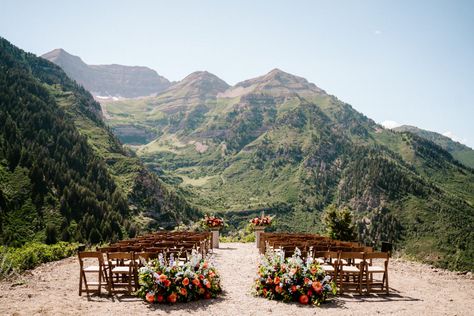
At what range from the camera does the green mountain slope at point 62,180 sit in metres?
55.9

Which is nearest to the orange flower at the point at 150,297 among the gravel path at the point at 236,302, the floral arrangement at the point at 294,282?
the gravel path at the point at 236,302

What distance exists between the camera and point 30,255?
15.6m

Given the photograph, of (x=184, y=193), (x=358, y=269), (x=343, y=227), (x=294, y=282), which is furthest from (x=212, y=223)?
(x=184, y=193)

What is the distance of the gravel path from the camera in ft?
29.2

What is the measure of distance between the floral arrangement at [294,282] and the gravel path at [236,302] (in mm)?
306

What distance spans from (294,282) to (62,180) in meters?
72.8

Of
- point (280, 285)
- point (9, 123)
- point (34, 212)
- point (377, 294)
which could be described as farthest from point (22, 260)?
point (9, 123)

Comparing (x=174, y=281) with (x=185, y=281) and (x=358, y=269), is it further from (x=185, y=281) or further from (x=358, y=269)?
(x=358, y=269)

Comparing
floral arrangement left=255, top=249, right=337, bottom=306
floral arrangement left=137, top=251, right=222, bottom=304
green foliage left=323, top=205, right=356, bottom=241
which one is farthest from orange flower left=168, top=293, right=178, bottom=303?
green foliage left=323, top=205, right=356, bottom=241

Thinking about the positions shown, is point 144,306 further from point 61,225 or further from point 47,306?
point 61,225

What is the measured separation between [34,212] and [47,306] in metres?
53.4

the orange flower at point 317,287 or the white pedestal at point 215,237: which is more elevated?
the orange flower at point 317,287

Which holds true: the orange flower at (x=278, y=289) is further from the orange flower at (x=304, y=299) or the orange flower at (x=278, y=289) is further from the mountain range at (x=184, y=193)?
the mountain range at (x=184, y=193)

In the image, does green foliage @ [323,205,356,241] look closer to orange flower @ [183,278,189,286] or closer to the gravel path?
the gravel path
